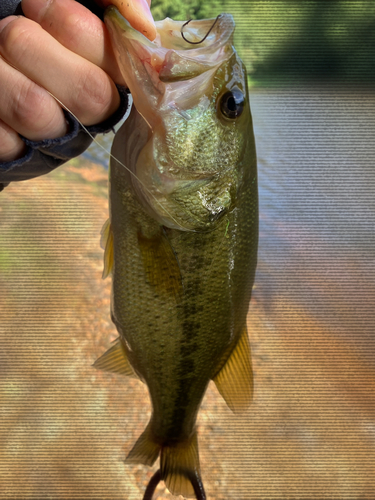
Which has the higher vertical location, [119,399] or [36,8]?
[36,8]

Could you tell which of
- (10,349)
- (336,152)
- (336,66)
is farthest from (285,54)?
(10,349)

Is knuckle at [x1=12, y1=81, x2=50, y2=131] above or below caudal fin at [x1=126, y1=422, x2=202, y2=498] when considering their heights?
above

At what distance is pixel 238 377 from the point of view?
0.63 meters

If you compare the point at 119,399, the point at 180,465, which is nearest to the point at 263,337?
the point at 119,399

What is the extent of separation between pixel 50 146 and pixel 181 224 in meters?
0.18

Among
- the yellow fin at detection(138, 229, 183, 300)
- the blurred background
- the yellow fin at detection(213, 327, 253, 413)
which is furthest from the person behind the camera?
the blurred background

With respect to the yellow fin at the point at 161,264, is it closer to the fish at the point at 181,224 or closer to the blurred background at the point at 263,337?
the fish at the point at 181,224

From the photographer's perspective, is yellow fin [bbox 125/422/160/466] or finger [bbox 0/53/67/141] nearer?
finger [bbox 0/53/67/141]

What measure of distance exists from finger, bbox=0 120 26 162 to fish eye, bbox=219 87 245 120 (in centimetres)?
24

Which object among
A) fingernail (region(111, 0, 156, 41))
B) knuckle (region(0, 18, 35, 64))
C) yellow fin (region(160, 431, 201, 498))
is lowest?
yellow fin (region(160, 431, 201, 498))

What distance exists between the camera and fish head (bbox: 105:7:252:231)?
361mm

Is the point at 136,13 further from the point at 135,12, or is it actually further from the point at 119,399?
the point at 119,399

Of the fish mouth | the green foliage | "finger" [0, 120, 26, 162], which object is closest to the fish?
the fish mouth

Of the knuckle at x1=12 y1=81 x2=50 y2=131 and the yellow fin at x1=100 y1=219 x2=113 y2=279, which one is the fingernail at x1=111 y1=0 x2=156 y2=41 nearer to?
the knuckle at x1=12 y1=81 x2=50 y2=131
